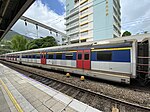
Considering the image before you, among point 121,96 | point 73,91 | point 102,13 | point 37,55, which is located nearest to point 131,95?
point 121,96

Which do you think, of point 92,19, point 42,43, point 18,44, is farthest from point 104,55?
point 18,44

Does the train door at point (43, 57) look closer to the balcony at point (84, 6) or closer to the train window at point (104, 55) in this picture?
the train window at point (104, 55)

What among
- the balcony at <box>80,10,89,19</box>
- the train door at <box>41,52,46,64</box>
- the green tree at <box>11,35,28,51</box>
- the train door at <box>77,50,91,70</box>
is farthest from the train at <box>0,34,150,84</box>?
the green tree at <box>11,35,28,51</box>

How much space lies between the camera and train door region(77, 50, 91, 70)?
941 cm

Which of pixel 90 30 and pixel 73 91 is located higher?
pixel 90 30

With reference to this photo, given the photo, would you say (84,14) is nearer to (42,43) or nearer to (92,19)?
(92,19)

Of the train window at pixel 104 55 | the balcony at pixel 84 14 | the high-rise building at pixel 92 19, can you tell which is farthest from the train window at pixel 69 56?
the balcony at pixel 84 14

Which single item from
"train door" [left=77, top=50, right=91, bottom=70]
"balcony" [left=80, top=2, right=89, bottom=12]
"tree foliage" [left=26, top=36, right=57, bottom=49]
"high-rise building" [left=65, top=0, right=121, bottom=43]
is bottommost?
"train door" [left=77, top=50, right=91, bottom=70]

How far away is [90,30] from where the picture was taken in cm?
3669

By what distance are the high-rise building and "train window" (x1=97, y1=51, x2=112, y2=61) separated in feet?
71.7

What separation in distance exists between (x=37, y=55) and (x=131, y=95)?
14.7 metres

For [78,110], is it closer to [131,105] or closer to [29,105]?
[29,105]

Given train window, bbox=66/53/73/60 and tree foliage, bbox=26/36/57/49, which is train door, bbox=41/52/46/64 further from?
tree foliage, bbox=26/36/57/49

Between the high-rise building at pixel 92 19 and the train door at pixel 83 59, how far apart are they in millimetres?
20053
